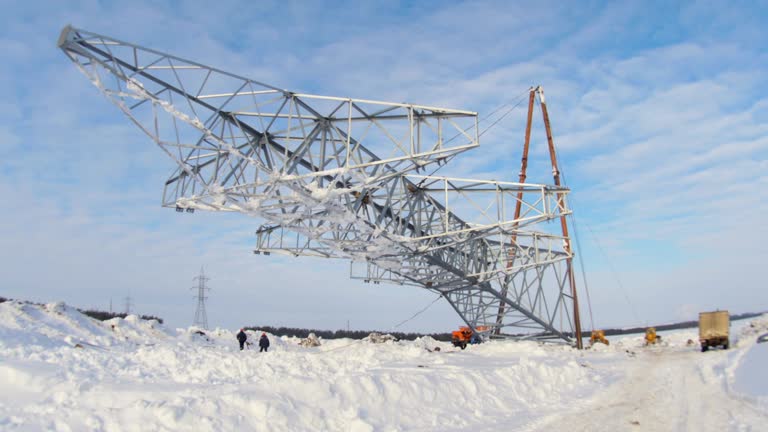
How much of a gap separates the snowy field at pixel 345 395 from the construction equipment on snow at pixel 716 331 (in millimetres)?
12460

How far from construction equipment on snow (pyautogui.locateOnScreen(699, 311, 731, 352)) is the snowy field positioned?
12460 millimetres

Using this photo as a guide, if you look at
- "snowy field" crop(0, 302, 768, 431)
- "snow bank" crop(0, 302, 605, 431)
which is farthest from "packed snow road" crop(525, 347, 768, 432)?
"snow bank" crop(0, 302, 605, 431)

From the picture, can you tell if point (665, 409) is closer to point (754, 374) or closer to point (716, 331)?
point (754, 374)

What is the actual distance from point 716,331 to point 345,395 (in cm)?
2789

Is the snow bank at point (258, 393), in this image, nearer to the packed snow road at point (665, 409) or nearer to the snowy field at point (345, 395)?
the snowy field at point (345, 395)

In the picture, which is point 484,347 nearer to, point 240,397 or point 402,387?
point 402,387

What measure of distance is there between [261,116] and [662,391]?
43.9 ft

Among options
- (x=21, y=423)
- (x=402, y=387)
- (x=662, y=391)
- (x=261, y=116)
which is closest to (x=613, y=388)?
(x=662, y=391)

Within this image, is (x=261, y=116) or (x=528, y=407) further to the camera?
(x=261, y=116)

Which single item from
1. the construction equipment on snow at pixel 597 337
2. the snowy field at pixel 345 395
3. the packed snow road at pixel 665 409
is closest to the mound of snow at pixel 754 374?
the snowy field at pixel 345 395

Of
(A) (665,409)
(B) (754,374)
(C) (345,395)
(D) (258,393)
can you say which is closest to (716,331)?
(B) (754,374)

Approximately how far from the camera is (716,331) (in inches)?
1196

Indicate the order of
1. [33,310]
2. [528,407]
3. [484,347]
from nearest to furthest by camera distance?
1. [528,407]
2. [33,310]
3. [484,347]

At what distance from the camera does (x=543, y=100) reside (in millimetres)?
37438
